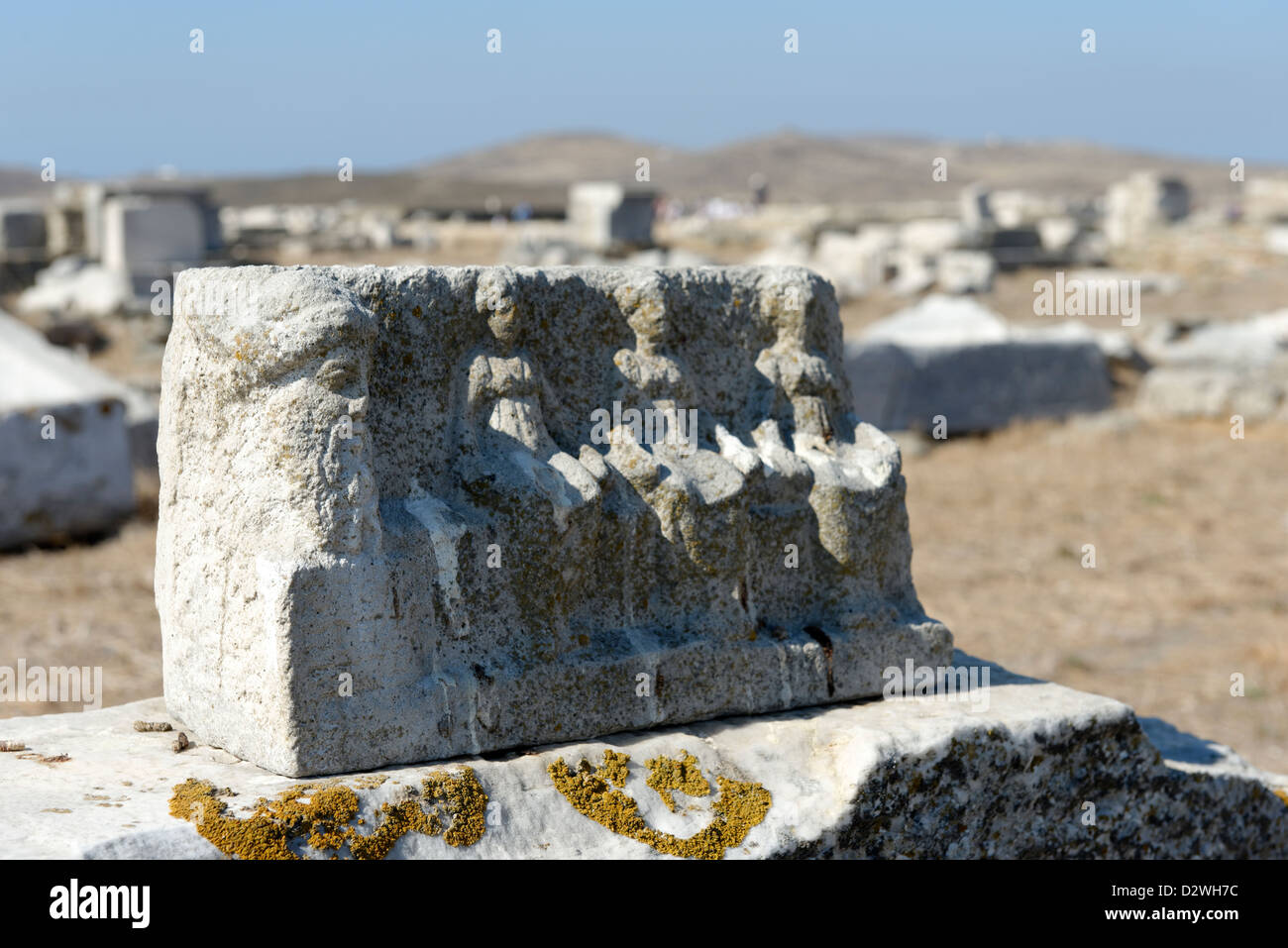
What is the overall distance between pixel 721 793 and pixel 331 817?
94 cm

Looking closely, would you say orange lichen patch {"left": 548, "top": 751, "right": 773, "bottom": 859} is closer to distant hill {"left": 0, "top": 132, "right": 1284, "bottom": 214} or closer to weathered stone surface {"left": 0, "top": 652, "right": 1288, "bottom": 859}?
weathered stone surface {"left": 0, "top": 652, "right": 1288, "bottom": 859}

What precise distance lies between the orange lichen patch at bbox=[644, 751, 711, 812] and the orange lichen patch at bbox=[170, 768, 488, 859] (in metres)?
0.43

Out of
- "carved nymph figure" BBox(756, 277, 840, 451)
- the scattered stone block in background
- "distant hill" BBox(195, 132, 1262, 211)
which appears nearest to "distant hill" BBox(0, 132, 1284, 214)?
"distant hill" BBox(195, 132, 1262, 211)

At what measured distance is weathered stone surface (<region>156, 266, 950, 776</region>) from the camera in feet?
9.62

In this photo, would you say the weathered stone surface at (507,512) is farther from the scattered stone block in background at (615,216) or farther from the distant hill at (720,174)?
the distant hill at (720,174)

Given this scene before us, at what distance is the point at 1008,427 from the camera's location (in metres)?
11.6

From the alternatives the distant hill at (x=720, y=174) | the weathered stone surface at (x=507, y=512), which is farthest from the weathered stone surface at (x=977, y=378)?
the distant hill at (x=720, y=174)

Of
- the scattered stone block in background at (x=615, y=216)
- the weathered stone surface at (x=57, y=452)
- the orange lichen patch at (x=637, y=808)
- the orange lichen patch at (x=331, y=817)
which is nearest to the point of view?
the orange lichen patch at (x=331, y=817)

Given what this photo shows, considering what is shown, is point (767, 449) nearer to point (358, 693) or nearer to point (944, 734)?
point (944, 734)

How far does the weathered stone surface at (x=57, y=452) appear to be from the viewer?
7449mm

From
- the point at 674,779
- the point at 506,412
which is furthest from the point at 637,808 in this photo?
the point at 506,412

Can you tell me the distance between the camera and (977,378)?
11.6 metres

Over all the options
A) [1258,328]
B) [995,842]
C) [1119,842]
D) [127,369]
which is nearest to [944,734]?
[995,842]

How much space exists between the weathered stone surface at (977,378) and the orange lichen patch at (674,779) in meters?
7.87
